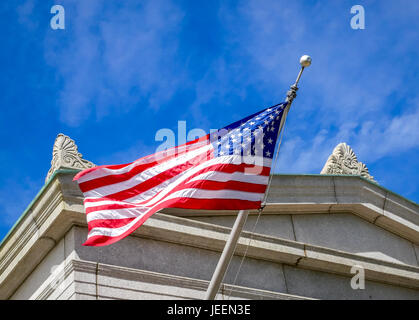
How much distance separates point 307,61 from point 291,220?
16.5 ft

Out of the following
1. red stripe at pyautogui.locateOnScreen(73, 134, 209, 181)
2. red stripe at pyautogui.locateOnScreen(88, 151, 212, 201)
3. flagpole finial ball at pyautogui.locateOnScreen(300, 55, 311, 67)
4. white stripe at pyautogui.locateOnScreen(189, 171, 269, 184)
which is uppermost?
flagpole finial ball at pyautogui.locateOnScreen(300, 55, 311, 67)

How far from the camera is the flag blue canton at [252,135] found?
400 inches

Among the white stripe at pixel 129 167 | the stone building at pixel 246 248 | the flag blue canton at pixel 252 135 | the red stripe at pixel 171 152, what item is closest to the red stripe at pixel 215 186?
the flag blue canton at pixel 252 135

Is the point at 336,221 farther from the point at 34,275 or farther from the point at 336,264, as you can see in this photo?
the point at 34,275

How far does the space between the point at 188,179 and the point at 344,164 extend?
23.2ft

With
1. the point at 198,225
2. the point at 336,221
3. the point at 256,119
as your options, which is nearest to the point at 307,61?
the point at 256,119

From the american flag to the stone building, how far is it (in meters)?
1.45

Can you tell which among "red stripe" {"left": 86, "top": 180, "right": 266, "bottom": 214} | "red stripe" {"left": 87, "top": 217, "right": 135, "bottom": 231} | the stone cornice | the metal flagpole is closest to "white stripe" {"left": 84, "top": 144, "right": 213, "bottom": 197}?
"red stripe" {"left": 86, "top": 180, "right": 266, "bottom": 214}

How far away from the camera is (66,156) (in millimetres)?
12648

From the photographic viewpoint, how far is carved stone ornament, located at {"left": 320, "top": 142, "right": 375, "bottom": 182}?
620 inches

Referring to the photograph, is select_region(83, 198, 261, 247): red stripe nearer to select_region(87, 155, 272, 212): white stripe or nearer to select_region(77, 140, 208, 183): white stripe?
select_region(87, 155, 272, 212): white stripe

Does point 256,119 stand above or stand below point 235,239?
above

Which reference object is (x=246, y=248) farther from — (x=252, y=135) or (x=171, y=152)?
(x=252, y=135)

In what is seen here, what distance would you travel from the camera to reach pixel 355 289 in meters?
13.7
